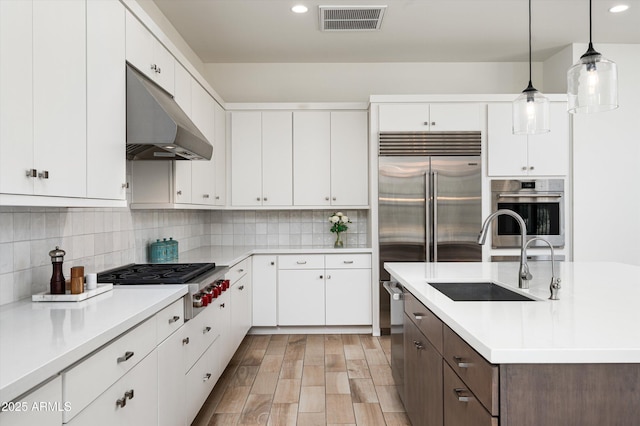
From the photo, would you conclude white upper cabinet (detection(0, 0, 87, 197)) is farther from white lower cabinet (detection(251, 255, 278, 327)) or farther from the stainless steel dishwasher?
white lower cabinet (detection(251, 255, 278, 327))

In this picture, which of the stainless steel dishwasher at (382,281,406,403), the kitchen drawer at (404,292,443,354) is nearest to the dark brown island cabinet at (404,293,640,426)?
the kitchen drawer at (404,292,443,354)

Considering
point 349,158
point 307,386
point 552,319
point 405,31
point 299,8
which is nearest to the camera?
point 552,319

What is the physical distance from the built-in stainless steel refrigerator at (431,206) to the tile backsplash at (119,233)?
2.17 ft

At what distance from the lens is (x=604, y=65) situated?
1.91m

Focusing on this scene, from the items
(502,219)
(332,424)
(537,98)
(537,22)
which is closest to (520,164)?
(502,219)

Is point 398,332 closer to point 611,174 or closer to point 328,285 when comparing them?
point 328,285

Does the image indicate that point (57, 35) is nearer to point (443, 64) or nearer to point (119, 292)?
point (119, 292)

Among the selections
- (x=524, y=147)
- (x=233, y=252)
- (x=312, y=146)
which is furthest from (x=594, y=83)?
(x=233, y=252)

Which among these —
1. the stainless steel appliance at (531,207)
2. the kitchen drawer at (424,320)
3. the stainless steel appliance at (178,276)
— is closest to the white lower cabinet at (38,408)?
the stainless steel appliance at (178,276)

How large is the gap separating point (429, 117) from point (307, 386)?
2821 mm

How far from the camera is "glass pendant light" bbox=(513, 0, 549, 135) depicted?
8.08ft

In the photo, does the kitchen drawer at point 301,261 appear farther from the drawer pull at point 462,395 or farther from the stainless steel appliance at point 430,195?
the drawer pull at point 462,395

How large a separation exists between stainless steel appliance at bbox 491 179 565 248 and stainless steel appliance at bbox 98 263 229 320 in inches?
114

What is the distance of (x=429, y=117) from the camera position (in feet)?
14.6
